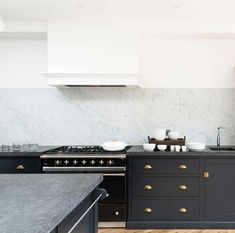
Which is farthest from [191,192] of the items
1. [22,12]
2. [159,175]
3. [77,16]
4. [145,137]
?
[22,12]

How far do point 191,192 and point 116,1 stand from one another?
2253 mm

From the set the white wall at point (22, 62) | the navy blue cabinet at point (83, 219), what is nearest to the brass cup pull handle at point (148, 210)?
the navy blue cabinet at point (83, 219)

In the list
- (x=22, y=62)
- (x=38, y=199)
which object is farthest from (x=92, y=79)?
(x=38, y=199)

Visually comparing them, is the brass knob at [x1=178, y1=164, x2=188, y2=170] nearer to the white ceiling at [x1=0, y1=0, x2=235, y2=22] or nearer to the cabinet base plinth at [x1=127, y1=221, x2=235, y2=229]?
the cabinet base plinth at [x1=127, y1=221, x2=235, y2=229]

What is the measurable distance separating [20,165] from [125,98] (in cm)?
163

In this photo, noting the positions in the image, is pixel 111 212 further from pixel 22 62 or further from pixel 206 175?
pixel 22 62

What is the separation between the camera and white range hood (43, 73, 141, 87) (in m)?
3.68

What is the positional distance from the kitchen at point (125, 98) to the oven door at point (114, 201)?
0.5 inches


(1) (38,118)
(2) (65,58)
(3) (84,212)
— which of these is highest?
(2) (65,58)

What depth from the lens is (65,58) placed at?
3.74m

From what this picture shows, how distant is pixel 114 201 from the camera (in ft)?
11.4

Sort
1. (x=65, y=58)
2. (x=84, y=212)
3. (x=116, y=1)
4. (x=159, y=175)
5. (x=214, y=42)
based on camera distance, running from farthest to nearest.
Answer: (x=214, y=42) < (x=65, y=58) < (x=159, y=175) < (x=116, y=1) < (x=84, y=212)

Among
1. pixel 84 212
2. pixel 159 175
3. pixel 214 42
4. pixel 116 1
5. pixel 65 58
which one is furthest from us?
pixel 214 42

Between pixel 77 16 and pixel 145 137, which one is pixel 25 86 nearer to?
pixel 77 16
